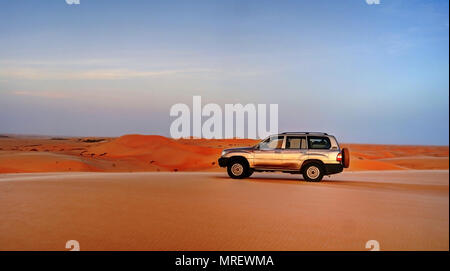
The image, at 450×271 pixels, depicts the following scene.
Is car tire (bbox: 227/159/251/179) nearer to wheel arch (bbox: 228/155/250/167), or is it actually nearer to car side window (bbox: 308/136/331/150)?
wheel arch (bbox: 228/155/250/167)

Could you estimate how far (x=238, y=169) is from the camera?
59.8 feet

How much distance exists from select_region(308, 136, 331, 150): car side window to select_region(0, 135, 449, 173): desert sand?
1297 centimetres

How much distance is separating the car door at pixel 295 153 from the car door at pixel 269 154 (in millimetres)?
232

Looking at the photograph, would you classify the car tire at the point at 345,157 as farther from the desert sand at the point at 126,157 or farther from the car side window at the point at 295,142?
the desert sand at the point at 126,157

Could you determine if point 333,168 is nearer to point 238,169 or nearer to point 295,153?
point 295,153

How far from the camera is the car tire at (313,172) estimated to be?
17391 millimetres

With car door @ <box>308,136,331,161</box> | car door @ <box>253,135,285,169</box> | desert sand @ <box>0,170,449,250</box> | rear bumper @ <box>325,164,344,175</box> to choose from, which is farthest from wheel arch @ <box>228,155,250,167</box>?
desert sand @ <box>0,170,449,250</box>

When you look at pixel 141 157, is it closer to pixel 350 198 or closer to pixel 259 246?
pixel 350 198

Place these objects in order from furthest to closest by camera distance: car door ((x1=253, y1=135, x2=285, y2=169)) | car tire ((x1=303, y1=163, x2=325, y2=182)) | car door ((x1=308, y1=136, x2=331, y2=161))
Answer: car door ((x1=253, y1=135, x2=285, y2=169))
car tire ((x1=303, y1=163, x2=325, y2=182))
car door ((x1=308, y1=136, x2=331, y2=161))

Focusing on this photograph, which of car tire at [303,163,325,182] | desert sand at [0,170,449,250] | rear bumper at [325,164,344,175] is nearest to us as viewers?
desert sand at [0,170,449,250]

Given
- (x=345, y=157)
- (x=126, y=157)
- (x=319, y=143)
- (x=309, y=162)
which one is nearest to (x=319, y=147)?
(x=319, y=143)

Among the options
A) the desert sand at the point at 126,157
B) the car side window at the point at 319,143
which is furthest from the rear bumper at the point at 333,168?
the desert sand at the point at 126,157

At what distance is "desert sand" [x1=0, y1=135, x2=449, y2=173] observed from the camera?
Answer: 3128 centimetres
